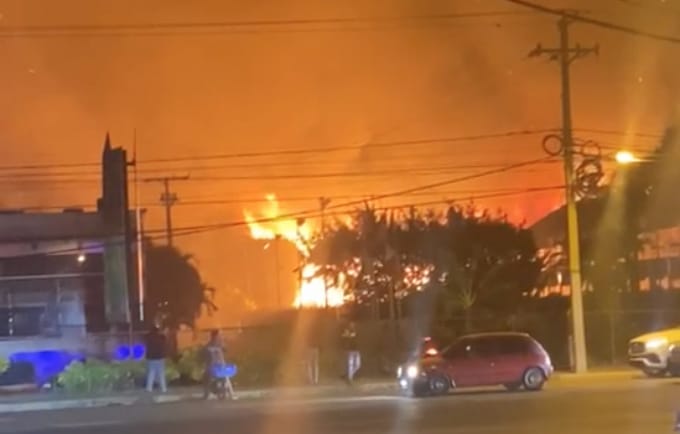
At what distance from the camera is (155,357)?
3228cm

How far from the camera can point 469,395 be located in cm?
2734

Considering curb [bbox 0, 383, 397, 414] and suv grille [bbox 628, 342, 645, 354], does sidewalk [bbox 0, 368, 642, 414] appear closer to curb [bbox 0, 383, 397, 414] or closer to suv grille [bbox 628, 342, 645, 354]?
curb [bbox 0, 383, 397, 414]

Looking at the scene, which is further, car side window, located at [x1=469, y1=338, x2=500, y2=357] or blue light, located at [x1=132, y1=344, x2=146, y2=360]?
blue light, located at [x1=132, y1=344, x2=146, y2=360]

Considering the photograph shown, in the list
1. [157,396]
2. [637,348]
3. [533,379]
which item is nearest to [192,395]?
[157,396]

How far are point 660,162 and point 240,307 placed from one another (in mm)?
33974

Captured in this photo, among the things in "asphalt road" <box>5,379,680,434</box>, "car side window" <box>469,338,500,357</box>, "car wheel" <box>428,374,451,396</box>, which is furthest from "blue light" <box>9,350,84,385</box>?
"car side window" <box>469,338,500,357</box>

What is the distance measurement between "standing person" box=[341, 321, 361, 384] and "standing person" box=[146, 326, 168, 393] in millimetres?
4918

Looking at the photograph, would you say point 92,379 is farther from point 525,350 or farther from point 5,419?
point 525,350

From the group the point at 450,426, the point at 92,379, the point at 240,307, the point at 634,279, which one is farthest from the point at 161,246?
the point at 450,426

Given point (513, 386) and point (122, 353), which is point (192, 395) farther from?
point (122, 353)

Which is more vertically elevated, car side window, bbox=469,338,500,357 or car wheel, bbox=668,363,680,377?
car side window, bbox=469,338,500,357

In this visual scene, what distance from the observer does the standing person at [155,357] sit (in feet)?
105

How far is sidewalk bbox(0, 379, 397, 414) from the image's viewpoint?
1174 inches

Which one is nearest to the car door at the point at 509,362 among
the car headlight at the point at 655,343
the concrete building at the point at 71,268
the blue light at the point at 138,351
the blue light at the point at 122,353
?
the car headlight at the point at 655,343
